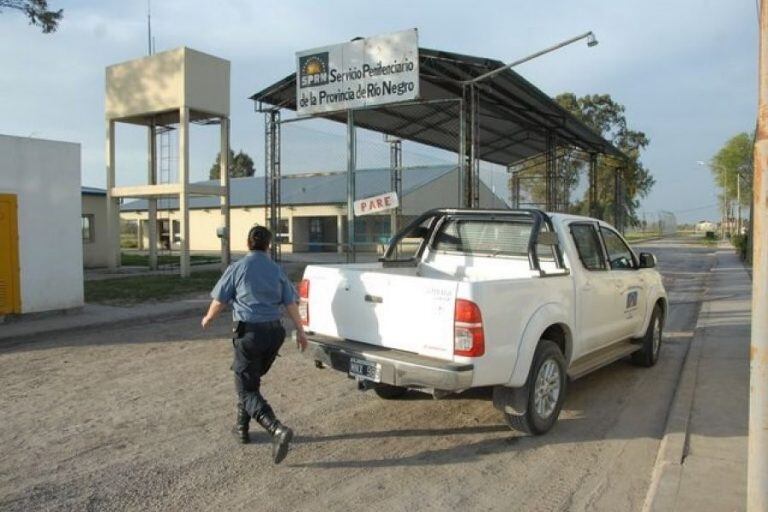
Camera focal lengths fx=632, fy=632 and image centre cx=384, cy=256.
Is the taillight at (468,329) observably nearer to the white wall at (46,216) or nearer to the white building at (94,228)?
the white wall at (46,216)

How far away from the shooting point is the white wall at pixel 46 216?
10.7 meters

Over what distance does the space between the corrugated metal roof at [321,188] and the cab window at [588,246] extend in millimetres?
22364

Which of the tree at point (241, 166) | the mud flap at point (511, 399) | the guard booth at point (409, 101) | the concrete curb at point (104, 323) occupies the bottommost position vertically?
the concrete curb at point (104, 323)

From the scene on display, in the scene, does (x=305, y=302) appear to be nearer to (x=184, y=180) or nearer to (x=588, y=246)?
(x=588, y=246)

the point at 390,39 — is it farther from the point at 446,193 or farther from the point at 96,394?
the point at 446,193

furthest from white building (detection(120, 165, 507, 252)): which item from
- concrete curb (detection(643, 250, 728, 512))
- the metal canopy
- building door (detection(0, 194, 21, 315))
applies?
concrete curb (detection(643, 250, 728, 512))

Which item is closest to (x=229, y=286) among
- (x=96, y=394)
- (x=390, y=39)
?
(x=96, y=394)

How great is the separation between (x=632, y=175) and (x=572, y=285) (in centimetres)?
4994

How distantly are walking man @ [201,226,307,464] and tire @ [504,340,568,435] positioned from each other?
6.35 feet

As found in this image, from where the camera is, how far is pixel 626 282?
22.5 feet

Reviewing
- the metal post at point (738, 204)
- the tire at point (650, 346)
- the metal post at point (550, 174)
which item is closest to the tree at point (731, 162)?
the metal post at point (738, 204)

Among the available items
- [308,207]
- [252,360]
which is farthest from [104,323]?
[308,207]

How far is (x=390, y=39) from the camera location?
13.9 meters

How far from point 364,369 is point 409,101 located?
10.3 meters
